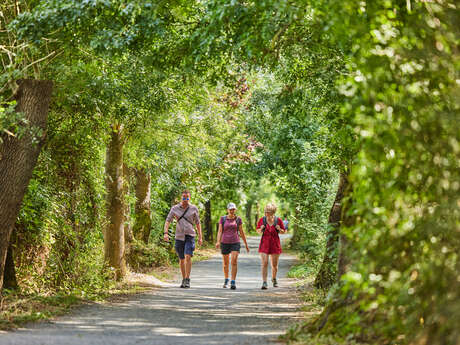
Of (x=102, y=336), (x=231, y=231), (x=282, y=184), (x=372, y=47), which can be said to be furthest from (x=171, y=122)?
(x=372, y=47)

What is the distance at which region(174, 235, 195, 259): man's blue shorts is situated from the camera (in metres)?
15.5

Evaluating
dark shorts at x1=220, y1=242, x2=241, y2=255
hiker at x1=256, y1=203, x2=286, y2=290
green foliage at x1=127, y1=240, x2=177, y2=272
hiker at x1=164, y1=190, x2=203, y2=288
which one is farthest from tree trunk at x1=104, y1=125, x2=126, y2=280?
hiker at x1=256, y1=203, x2=286, y2=290

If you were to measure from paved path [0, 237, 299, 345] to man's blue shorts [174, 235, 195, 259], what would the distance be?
3.04ft

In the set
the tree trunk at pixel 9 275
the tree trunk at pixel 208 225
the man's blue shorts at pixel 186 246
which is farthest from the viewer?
the tree trunk at pixel 208 225

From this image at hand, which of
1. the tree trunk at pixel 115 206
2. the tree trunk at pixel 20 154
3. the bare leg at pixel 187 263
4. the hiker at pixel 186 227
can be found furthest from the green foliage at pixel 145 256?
the tree trunk at pixel 20 154

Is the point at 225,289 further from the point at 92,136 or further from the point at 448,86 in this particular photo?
the point at 448,86

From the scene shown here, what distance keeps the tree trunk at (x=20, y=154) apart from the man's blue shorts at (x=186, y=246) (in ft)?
19.5

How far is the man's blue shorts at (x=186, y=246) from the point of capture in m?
15.5

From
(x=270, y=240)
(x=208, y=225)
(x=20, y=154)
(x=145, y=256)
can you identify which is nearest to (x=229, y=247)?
(x=270, y=240)

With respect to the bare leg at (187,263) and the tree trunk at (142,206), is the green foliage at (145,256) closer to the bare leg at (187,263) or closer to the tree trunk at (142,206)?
the tree trunk at (142,206)

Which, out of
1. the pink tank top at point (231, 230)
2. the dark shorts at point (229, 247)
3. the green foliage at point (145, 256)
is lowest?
the green foliage at point (145, 256)

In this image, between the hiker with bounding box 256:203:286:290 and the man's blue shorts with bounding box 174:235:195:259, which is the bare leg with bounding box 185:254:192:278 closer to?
the man's blue shorts with bounding box 174:235:195:259

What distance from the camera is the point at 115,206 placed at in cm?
1591

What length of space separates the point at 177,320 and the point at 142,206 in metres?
11.8
